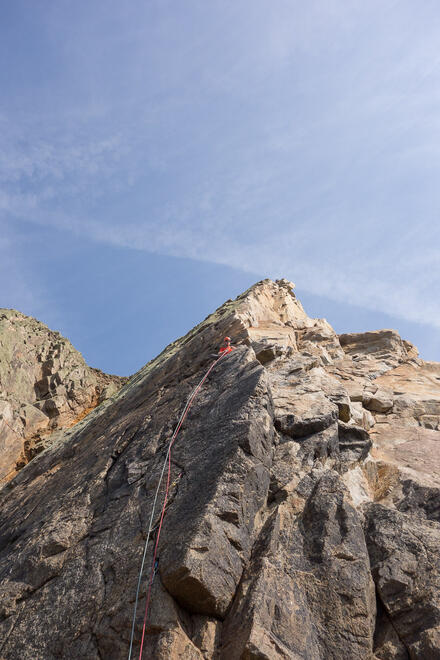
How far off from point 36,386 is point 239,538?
20118 millimetres

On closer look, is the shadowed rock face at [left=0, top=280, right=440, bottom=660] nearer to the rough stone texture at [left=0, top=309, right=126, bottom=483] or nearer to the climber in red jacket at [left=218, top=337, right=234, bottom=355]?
the climber in red jacket at [left=218, top=337, right=234, bottom=355]

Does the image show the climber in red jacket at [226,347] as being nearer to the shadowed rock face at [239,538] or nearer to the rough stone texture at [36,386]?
the shadowed rock face at [239,538]

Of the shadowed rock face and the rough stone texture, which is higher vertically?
the rough stone texture

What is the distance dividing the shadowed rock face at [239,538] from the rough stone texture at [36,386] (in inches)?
362

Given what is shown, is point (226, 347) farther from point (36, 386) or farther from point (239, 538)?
point (36, 386)

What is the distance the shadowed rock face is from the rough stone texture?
30.2ft

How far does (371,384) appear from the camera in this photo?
14883 millimetres

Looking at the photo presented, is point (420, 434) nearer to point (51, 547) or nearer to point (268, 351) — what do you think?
point (268, 351)

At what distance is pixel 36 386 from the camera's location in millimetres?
24328

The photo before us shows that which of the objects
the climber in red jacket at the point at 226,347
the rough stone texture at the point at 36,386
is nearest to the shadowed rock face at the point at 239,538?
the climber in red jacket at the point at 226,347

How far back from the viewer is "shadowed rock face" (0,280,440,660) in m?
6.00

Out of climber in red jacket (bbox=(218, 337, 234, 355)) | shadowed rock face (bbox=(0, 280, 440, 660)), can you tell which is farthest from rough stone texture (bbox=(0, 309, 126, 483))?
climber in red jacket (bbox=(218, 337, 234, 355))

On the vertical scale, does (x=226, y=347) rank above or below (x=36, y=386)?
below

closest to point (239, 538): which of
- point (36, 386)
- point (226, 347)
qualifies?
point (226, 347)
